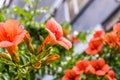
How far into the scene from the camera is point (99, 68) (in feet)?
5.30

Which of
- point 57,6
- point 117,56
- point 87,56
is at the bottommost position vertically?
point 117,56

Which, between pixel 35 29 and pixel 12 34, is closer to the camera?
pixel 12 34

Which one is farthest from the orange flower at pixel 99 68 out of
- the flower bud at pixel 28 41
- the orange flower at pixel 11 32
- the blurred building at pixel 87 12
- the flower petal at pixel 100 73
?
the blurred building at pixel 87 12

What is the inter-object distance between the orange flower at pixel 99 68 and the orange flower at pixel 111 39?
0.11m

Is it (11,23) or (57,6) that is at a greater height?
(57,6)

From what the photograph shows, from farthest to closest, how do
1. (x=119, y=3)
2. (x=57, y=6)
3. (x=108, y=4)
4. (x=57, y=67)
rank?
(x=57, y=6) < (x=108, y=4) < (x=119, y=3) < (x=57, y=67)

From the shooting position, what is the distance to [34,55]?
971mm

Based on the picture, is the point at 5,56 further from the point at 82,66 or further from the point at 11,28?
the point at 82,66

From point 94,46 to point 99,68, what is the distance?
0.78 feet

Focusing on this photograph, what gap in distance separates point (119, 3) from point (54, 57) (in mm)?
3407

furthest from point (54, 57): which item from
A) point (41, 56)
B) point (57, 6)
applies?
point (57, 6)

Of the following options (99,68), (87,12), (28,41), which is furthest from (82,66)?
(87,12)

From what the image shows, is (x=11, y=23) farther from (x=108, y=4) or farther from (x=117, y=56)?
(x=108, y=4)

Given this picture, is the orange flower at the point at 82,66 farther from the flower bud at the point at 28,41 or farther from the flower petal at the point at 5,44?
the flower petal at the point at 5,44
